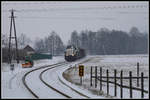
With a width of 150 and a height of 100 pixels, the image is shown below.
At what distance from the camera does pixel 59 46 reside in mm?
124938

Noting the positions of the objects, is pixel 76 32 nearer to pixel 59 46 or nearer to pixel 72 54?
pixel 59 46

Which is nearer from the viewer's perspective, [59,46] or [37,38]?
[59,46]

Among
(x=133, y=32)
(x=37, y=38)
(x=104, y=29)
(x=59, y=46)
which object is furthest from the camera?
(x=37, y=38)

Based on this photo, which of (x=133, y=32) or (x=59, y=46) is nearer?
(x=59, y=46)

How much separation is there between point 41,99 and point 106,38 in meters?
125

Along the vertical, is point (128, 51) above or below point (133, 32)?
below

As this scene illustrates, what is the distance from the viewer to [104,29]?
524ft

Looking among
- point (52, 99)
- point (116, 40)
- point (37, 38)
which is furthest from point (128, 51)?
point (52, 99)

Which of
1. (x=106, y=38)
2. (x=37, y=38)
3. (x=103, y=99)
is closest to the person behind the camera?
(x=103, y=99)

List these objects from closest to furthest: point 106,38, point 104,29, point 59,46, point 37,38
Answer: point 59,46 → point 106,38 → point 104,29 → point 37,38

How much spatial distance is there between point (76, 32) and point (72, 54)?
92.2m

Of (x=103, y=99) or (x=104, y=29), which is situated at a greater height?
(x=104, y=29)

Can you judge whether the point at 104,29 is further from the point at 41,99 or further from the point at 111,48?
the point at 41,99

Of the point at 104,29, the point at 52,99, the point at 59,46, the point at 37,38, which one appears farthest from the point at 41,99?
the point at 37,38
